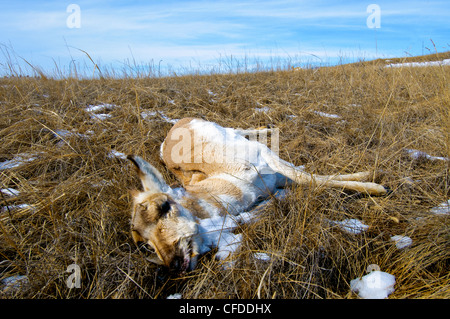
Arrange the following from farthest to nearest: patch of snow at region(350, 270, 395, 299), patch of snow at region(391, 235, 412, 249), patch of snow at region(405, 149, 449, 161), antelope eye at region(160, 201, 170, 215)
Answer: patch of snow at region(405, 149, 449, 161) < patch of snow at region(391, 235, 412, 249) < antelope eye at region(160, 201, 170, 215) < patch of snow at region(350, 270, 395, 299)

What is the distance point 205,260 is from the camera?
2057mm

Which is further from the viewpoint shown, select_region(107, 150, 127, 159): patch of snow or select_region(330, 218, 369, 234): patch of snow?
select_region(107, 150, 127, 159): patch of snow

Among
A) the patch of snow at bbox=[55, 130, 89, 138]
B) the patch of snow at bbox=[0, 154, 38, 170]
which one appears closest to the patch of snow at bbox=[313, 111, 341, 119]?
the patch of snow at bbox=[55, 130, 89, 138]

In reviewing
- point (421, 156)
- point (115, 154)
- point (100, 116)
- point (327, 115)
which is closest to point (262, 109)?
point (327, 115)

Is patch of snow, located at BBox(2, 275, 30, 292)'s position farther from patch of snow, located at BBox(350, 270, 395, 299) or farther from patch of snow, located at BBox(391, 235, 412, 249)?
patch of snow, located at BBox(391, 235, 412, 249)

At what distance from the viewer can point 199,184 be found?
265 cm

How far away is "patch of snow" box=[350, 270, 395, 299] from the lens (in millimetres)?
1829

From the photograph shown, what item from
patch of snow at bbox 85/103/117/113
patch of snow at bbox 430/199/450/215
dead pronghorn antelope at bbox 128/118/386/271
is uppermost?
patch of snow at bbox 85/103/117/113

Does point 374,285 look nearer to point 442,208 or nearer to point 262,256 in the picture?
point 262,256

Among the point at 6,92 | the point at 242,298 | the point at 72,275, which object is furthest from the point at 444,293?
the point at 6,92

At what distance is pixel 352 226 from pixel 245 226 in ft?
3.09

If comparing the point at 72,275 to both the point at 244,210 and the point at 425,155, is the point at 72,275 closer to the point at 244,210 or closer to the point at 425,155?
the point at 244,210

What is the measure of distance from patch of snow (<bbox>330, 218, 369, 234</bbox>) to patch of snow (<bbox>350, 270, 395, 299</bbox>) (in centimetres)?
37

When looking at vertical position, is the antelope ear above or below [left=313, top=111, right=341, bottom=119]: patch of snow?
below
